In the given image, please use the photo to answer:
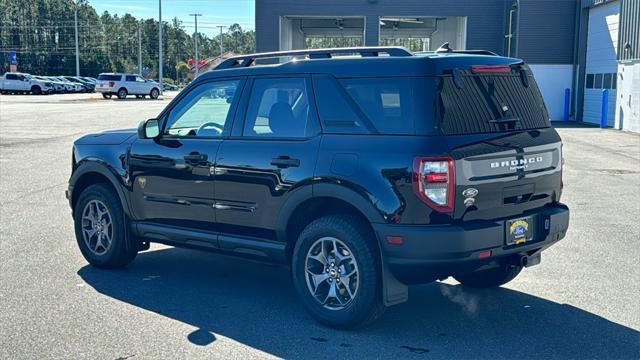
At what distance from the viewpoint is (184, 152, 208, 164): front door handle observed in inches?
245

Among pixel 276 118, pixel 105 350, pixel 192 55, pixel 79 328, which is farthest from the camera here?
pixel 192 55

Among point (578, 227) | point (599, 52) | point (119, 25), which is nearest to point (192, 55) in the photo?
point (119, 25)

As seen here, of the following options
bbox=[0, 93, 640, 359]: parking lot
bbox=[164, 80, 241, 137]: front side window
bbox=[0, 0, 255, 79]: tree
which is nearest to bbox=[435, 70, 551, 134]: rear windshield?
bbox=[0, 93, 640, 359]: parking lot

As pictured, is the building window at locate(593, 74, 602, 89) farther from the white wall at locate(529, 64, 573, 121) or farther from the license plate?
the license plate

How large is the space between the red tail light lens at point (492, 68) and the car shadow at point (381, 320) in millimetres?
1815

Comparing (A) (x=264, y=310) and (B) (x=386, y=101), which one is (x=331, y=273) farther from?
(B) (x=386, y=101)

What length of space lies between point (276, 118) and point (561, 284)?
2898 millimetres

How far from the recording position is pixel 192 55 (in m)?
177

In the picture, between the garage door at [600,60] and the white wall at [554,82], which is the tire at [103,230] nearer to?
the garage door at [600,60]

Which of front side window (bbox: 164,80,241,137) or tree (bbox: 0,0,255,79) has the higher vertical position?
tree (bbox: 0,0,255,79)

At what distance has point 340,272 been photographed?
539cm

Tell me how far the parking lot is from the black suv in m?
0.37

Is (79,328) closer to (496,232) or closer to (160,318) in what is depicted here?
(160,318)

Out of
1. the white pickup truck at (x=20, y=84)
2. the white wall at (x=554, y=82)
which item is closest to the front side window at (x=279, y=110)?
the white wall at (x=554, y=82)
